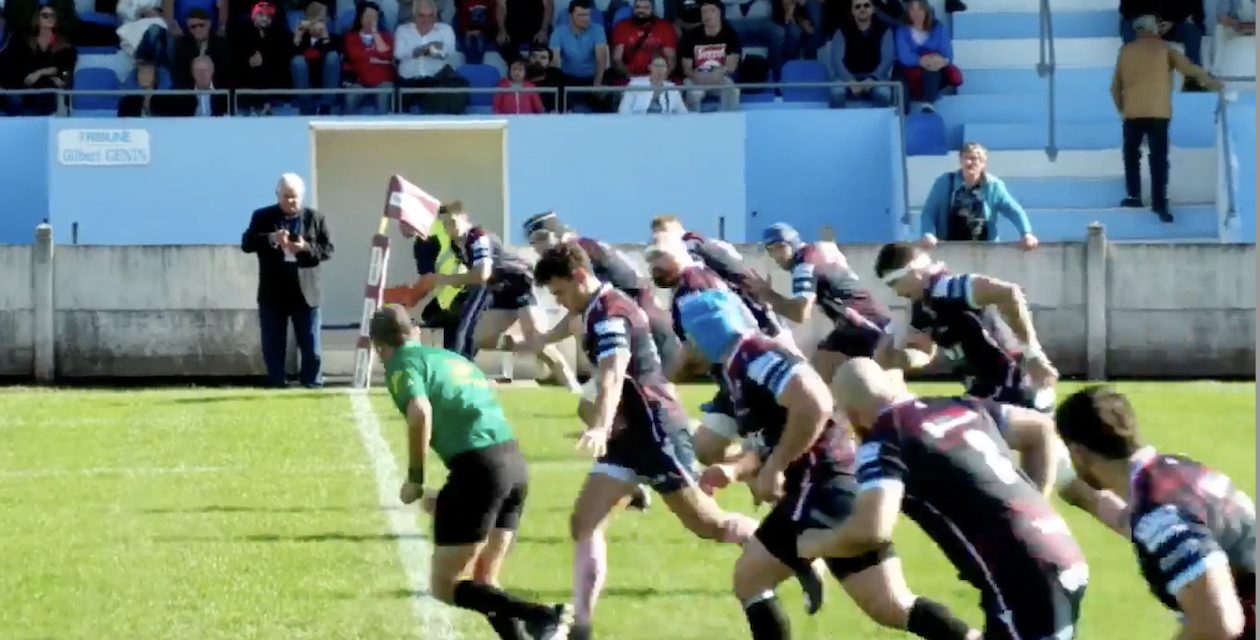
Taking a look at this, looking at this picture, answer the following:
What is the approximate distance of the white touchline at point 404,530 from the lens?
10.4 metres

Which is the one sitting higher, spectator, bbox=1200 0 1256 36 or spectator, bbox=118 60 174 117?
spectator, bbox=1200 0 1256 36

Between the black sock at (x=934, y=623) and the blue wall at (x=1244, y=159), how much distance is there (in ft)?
58.4

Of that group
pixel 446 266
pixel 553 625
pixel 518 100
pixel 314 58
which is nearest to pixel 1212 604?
pixel 553 625

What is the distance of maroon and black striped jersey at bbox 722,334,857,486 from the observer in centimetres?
892

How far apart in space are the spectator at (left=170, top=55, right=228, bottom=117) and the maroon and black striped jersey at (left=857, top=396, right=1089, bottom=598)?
19.1 m

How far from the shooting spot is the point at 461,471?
961cm

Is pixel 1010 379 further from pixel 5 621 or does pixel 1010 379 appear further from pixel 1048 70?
pixel 1048 70

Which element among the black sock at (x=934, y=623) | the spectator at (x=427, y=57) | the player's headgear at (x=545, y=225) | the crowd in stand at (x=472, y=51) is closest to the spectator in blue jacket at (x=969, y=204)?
the player's headgear at (x=545, y=225)

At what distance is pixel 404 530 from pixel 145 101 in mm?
13668

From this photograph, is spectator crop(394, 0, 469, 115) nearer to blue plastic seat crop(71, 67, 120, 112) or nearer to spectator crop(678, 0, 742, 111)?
spectator crop(678, 0, 742, 111)

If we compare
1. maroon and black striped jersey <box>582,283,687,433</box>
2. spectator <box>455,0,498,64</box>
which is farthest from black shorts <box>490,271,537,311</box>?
maroon and black striped jersey <box>582,283,687,433</box>

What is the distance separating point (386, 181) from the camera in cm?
2703

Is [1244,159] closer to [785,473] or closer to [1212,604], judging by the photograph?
[785,473]

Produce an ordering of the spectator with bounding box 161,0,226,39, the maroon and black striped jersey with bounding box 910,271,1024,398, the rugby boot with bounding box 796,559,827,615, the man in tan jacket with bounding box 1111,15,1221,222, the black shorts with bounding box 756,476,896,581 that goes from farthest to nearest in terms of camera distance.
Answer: the spectator with bounding box 161,0,226,39, the man in tan jacket with bounding box 1111,15,1221,222, the maroon and black striped jersey with bounding box 910,271,1024,398, the rugby boot with bounding box 796,559,827,615, the black shorts with bounding box 756,476,896,581
